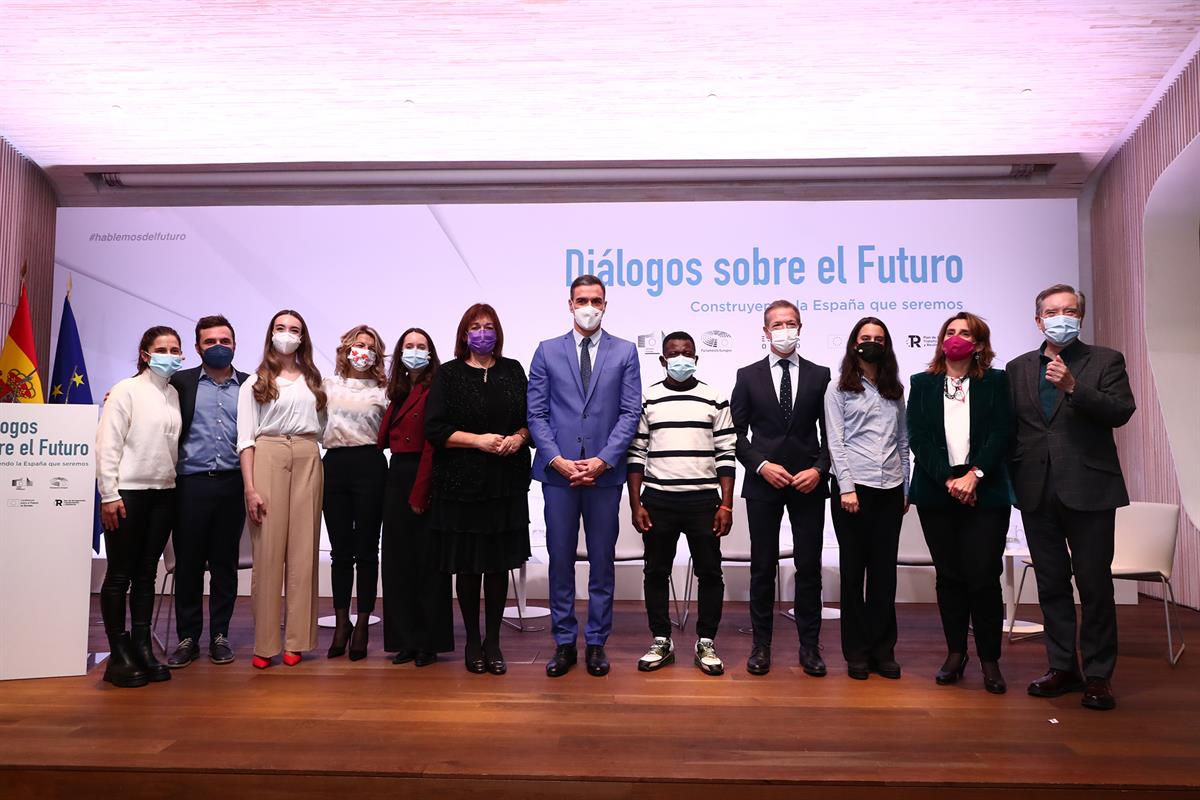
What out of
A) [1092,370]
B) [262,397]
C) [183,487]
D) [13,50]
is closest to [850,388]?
[1092,370]

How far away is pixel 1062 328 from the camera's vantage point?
3.20 m

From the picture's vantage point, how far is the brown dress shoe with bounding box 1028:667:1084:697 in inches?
126

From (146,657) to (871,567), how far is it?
2.96 metres

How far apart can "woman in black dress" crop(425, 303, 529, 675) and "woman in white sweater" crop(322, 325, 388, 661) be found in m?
0.44

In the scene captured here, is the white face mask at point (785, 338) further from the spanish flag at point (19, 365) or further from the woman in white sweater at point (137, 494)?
the spanish flag at point (19, 365)

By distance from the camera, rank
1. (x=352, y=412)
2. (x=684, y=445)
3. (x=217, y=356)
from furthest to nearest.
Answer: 1. (x=352, y=412)
2. (x=217, y=356)
3. (x=684, y=445)

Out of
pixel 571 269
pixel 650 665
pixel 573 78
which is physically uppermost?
pixel 573 78

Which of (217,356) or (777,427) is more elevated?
(217,356)

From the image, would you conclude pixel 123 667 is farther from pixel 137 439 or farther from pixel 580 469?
pixel 580 469

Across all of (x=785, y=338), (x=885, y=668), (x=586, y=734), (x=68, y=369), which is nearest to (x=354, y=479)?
(x=586, y=734)

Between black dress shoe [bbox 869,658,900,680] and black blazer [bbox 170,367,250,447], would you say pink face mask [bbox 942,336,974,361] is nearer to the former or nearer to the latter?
black dress shoe [bbox 869,658,900,680]

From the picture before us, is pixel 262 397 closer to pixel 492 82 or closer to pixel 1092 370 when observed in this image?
pixel 492 82

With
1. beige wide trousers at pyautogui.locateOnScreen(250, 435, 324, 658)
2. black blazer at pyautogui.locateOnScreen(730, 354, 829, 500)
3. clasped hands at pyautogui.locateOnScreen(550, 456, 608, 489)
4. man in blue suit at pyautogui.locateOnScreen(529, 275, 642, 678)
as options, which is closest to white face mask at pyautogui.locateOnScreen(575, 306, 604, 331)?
man in blue suit at pyautogui.locateOnScreen(529, 275, 642, 678)

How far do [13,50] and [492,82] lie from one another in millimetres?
2784
